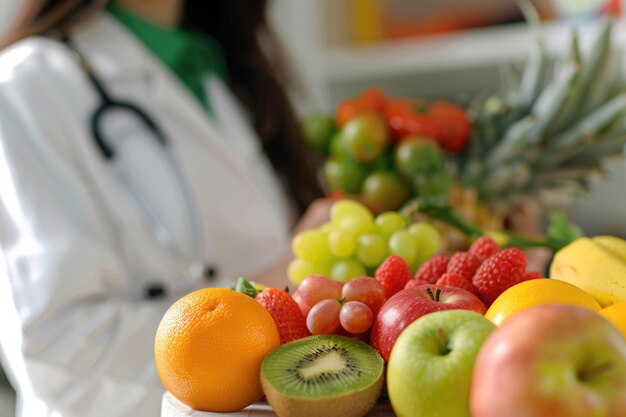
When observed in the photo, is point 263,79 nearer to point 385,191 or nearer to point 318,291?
point 385,191

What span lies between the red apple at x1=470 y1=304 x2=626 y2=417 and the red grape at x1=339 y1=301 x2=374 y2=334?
104mm

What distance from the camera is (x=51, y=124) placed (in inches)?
34.7

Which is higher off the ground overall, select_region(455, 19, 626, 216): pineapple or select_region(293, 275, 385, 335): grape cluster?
select_region(293, 275, 385, 335): grape cluster

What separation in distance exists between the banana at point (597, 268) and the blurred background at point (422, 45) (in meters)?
0.86

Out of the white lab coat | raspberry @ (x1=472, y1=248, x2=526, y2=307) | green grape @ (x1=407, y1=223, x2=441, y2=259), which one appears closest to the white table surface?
raspberry @ (x1=472, y1=248, x2=526, y2=307)

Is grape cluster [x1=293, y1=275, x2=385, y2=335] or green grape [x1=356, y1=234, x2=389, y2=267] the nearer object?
grape cluster [x1=293, y1=275, x2=385, y2=335]

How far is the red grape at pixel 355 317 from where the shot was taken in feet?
1.28

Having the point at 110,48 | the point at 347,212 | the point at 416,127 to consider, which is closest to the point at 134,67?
the point at 110,48

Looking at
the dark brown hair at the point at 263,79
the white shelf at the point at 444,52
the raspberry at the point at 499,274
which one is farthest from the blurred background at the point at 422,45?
the raspberry at the point at 499,274

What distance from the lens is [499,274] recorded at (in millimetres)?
432

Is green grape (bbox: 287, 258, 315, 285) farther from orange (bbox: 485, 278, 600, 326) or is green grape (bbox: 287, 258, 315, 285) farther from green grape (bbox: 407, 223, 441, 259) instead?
orange (bbox: 485, 278, 600, 326)

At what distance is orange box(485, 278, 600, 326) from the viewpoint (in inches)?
14.4

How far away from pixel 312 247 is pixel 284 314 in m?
0.17

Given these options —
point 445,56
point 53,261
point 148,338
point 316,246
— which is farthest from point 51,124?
point 445,56
